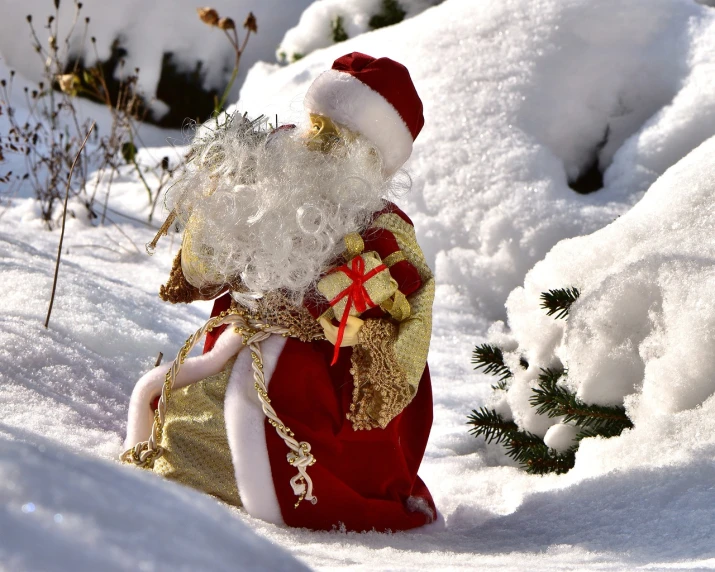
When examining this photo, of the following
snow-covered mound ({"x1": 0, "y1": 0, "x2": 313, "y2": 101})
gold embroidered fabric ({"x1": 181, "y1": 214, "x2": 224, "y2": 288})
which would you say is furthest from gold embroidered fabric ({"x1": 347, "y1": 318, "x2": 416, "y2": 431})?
snow-covered mound ({"x1": 0, "y1": 0, "x2": 313, "y2": 101})

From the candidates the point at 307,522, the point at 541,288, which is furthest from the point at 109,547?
the point at 541,288

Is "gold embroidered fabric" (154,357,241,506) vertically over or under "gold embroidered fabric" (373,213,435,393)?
under

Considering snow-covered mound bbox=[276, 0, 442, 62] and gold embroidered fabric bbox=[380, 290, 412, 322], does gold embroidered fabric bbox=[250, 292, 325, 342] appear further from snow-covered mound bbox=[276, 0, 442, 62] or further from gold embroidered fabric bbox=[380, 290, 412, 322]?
snow-covered mound bbox=[276, 0, 442, 62]

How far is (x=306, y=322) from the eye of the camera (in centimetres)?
176

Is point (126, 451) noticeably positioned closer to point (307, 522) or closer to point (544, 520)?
point (307, 522)

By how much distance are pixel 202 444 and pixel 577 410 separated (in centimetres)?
89

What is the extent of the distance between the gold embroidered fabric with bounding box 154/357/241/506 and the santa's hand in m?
0.23

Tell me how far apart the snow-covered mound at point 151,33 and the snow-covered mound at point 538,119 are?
2634 mm

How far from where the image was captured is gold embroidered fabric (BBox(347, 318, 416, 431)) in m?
1.67

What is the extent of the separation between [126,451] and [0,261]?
1.08 metres

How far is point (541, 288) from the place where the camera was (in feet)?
7.40

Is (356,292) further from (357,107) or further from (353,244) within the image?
(357,107)

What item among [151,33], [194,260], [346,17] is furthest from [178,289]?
[151,33]

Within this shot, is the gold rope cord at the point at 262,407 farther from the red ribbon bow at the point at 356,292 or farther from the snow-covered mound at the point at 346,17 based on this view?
the snow-covered mound at the point at 346,17
